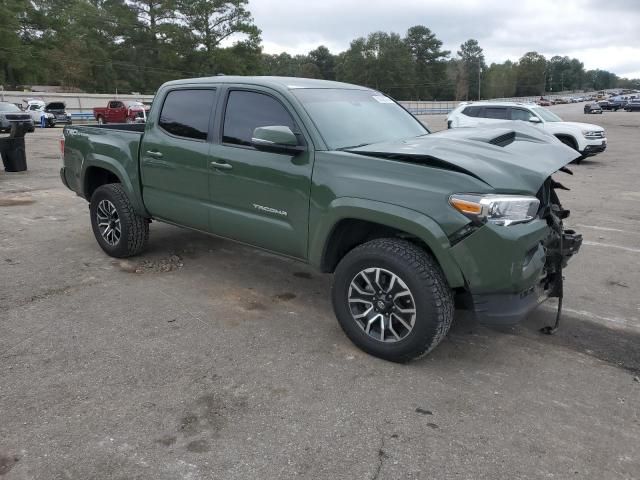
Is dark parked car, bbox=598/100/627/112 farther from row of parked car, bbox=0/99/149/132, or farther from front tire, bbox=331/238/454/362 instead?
front tire, bbox=331/238/454/362

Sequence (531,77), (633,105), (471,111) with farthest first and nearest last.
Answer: (531,77) → (633,105) → (471,111)

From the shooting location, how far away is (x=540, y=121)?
1516 cm

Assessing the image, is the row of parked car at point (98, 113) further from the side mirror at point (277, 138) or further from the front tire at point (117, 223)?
the side mirror at point (277, 138)

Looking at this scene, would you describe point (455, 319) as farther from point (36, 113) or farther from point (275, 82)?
point (36, 113)

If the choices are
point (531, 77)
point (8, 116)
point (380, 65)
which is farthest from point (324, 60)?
point (8, 116)

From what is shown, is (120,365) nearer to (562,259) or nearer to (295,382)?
Answer: (295,382)

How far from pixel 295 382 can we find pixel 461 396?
1.03 metres

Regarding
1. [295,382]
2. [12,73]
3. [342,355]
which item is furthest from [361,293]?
[12,73]

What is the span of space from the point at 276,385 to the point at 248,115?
7.33 feet

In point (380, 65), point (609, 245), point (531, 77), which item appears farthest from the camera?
point (531, 77)

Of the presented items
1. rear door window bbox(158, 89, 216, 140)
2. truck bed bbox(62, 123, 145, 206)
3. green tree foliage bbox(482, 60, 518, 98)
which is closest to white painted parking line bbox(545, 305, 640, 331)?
rear door window bbox(158, 89, 216, 140)

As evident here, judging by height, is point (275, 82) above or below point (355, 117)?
above

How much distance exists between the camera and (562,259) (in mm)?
3617

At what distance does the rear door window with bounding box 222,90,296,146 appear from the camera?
13.4 feet
